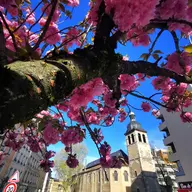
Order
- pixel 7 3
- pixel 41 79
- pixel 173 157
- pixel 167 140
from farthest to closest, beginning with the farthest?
pixel 167 140 < pixel 173 157 < pixel 7 3 < pixel 41 79

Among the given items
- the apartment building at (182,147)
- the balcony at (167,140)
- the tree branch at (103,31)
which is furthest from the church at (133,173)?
the tree branch at (103,31)

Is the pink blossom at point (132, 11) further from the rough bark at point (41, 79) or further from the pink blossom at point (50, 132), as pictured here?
the pink blossom at point (50, 132)

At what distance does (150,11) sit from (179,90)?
2.10m

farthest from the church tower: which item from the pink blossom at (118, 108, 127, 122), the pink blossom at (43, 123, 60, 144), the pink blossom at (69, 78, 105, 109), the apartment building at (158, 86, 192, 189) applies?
the pink blossom at (69, 78, 105, 109)

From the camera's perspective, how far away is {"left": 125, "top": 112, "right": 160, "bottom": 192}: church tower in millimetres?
30281

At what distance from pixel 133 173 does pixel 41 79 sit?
123ft

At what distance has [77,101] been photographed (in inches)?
61.4

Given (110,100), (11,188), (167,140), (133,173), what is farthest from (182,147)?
(133,173)

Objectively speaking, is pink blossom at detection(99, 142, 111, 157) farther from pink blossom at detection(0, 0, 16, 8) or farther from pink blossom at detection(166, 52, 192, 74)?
pink blossom at detection(0, 0, 16, 8)

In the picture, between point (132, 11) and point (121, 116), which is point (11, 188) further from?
point (132, 11)

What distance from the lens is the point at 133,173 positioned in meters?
33.1

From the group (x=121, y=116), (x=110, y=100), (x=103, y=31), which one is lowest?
(x=103, y=31)

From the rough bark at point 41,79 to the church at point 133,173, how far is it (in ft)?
103

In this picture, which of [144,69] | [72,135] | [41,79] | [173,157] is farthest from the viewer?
[173,157]
